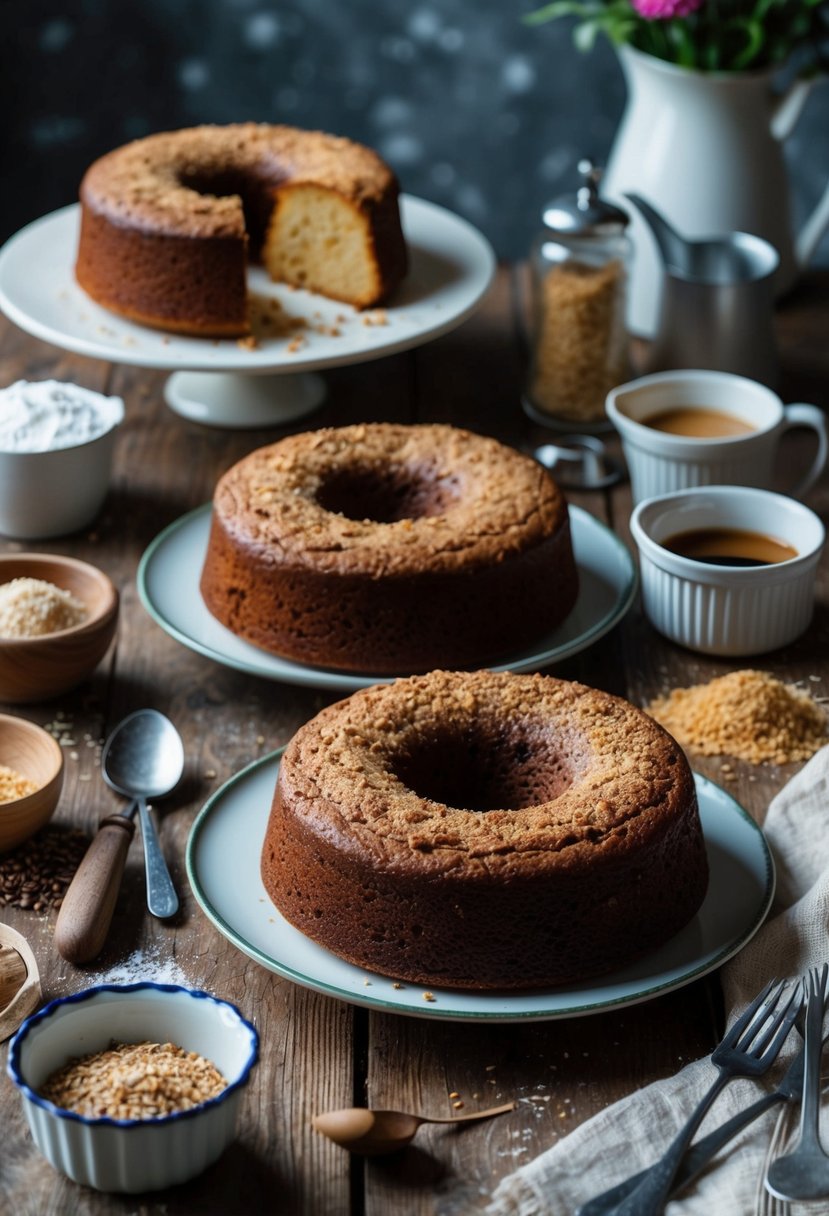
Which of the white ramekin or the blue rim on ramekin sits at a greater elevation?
the blue rim on ramekin

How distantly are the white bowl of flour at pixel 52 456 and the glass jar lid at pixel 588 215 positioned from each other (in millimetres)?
703

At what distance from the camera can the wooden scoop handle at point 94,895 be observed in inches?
55.9

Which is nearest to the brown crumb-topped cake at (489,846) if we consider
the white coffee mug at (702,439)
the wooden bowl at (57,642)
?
the wooden bowl at (57,642)

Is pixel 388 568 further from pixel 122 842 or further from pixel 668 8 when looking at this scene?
pixel 668 8

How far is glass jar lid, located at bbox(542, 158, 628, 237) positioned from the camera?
2320mm

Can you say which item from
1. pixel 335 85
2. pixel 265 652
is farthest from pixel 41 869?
pixel 335 85

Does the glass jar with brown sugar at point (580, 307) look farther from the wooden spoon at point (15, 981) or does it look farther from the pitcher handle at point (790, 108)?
the wooden spoon at point (15, 981)

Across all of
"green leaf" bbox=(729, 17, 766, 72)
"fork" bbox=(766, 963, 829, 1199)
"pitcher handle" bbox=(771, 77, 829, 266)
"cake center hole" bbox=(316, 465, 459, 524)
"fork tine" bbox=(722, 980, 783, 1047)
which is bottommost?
"fork tine" bbox=(722, 980, 783, 1047)

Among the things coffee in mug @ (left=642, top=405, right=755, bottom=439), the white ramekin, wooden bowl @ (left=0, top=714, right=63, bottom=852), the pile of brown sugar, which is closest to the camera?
wooden bowl @ (left=0, top=714, right=63, bottom=852)

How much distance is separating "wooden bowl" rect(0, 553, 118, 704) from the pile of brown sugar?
639 millimetres

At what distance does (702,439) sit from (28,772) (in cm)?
102

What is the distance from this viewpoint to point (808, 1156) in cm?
118

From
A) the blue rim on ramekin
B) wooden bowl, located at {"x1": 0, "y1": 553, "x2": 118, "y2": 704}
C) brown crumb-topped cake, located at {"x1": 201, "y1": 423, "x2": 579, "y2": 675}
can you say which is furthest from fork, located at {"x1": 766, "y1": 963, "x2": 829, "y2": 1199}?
wooden bowl, located at {"x1": 0, "y1": 553, "x2": 118, "y2": 704}

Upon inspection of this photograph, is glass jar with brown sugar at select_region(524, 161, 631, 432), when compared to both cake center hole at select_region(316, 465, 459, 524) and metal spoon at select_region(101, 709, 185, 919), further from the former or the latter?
metal spoon at select_region(101, 709, 185, 919)
